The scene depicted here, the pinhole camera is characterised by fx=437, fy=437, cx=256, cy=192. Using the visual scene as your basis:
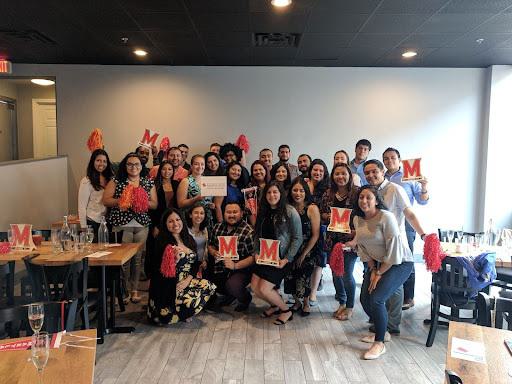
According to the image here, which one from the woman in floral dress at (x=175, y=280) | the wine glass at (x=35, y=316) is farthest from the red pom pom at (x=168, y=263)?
the wine glass at (x=35, y=316)

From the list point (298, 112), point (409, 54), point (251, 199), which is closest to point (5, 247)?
point (251, 199)

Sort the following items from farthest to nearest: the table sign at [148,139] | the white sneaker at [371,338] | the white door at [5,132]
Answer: the white door at [5,132] → the table sign at [148,139] → the white sneaker at [371,338]

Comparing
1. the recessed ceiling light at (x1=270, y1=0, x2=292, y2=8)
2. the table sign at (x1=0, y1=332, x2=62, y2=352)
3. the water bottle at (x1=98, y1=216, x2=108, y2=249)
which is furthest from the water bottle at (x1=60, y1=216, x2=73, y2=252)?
the recessed ceiling light at (x1=270, y1=0, x2=292, y2=8)

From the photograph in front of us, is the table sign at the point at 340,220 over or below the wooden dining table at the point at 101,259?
over

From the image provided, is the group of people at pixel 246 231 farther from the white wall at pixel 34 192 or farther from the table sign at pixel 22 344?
the table sign at pixel 22 344

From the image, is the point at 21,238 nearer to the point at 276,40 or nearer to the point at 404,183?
the point at 404,183

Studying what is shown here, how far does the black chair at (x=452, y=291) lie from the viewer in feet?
11.6

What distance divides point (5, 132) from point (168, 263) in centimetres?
725

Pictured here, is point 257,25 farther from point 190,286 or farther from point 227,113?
point 190,286

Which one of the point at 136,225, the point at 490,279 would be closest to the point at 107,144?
the point at 136,225

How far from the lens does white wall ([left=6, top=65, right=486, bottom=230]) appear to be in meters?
7.27

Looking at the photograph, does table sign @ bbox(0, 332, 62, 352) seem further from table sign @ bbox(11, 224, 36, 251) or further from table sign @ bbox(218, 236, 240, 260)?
table sign @ bbox(218, 236, 240, 260)

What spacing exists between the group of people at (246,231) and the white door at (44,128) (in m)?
5.93

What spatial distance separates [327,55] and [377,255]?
390cm
